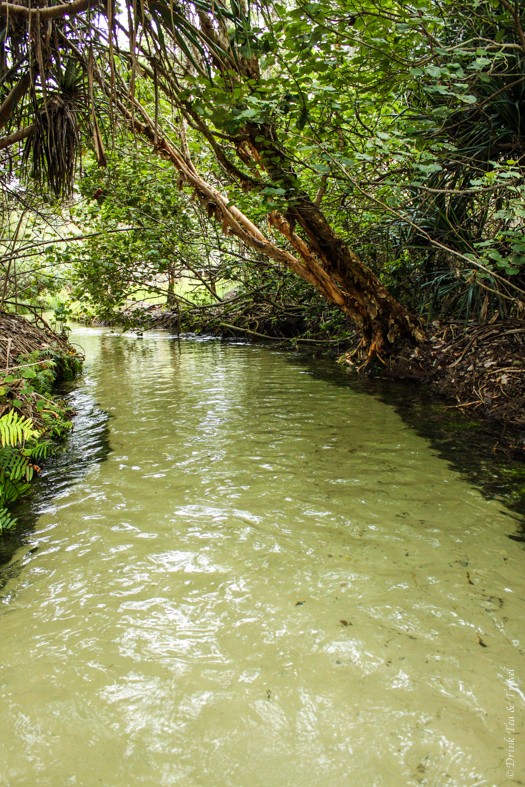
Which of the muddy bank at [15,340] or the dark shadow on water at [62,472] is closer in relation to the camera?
the dark shadow on water at [62,472]

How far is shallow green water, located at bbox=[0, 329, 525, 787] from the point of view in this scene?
54.6 inches

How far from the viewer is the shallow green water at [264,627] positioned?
1.39m

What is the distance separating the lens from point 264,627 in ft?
6.20

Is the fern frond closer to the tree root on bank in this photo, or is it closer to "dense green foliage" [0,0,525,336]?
"dense green foliage" [0,0,525,336]

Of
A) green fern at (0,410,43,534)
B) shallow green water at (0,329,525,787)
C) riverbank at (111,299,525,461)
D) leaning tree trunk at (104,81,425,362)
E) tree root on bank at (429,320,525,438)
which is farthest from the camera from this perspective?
leaning tree trunk at (104,81,425,362)

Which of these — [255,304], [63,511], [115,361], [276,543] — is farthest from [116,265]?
[276,543]

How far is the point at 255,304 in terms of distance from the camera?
1072cm

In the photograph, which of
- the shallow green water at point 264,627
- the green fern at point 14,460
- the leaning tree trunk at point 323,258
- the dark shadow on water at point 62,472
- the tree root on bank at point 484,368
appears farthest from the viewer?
the leaning tree trunk at point 323,258

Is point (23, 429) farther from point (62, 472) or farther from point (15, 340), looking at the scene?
point (15, 340)

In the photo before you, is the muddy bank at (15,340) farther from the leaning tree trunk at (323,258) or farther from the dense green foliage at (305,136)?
the leaning tree trunk at (323,258)

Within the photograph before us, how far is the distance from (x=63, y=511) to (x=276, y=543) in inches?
A: 52.0

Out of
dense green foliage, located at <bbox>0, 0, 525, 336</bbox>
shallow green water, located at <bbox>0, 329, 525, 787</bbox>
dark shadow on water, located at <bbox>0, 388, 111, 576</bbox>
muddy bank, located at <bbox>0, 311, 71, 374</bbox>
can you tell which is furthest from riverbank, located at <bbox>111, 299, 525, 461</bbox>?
muddy bank, located at <bbox>0, 311, 71, 374</bbox>

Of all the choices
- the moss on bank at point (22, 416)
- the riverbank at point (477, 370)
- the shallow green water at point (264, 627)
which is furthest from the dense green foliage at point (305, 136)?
the shallow green water at point (264, 627)

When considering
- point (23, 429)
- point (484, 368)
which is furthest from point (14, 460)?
point (484, 368)
